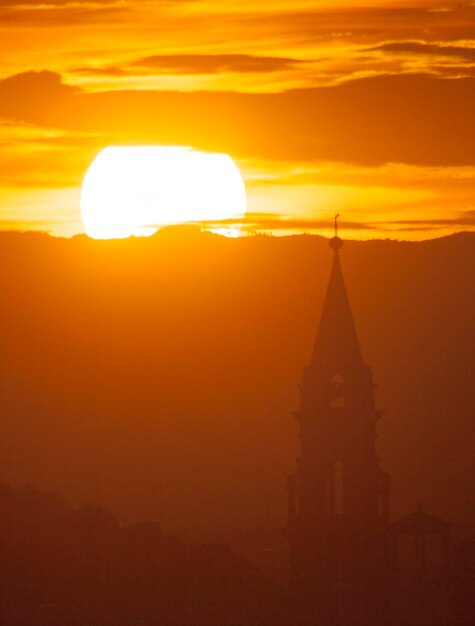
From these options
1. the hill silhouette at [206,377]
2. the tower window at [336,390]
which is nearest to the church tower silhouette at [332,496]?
the tower window at [336,390]

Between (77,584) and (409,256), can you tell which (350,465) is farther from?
(409,256)

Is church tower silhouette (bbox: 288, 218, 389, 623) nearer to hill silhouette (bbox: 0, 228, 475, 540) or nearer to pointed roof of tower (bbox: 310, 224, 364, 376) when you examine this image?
pointed roof of tower (bbox: 310, 224, 364, 376)

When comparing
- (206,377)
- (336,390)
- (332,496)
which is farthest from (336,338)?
(206,377)

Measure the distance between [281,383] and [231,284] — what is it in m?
19.3

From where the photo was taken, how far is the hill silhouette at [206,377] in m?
98.4

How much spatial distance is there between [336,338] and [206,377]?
51111 millimetres

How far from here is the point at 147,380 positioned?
112438 mm

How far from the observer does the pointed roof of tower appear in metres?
59.5

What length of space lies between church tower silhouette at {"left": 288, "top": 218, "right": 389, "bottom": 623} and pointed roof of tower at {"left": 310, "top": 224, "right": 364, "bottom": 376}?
4cm

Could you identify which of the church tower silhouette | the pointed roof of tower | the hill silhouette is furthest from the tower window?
the hill silhouette

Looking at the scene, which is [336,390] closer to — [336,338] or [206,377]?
[336,338]

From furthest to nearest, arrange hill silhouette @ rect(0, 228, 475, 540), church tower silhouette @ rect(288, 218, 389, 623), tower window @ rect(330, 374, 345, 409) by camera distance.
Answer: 1. hill silhouette @ rect(0, 228, 475, 540)
2. tower window @ rect(330, 374, 345, 409)
3. church tower silhouette @ rect(288, 218, 389, 623)

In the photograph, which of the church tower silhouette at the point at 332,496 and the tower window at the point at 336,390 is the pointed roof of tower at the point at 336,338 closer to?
the church tower silhouette at the point at 332,496

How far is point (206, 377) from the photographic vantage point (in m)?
111
